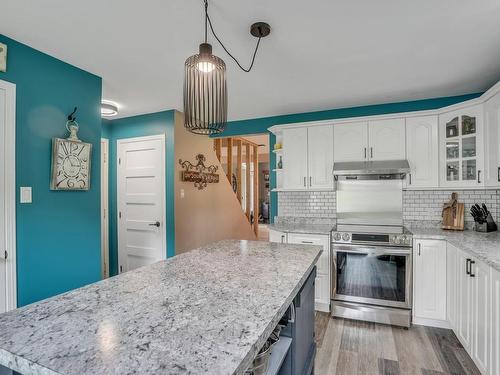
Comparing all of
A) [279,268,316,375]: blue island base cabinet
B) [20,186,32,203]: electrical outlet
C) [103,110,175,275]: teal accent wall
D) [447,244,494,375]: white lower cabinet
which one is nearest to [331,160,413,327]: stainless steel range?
[447,244,494,375]: white lower cabinet

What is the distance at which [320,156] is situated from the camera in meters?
3.55

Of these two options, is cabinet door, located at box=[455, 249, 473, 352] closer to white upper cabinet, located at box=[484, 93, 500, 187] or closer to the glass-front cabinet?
white upper cabinet, located at box=[484, 93, 500, 187]

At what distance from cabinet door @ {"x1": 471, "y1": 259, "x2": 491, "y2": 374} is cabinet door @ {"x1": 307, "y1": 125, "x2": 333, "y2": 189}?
1.72 meters

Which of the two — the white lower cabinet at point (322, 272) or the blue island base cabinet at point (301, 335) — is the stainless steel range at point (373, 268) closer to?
the white lower cabinet at point (322, 272)

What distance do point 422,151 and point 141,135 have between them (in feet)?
11.6

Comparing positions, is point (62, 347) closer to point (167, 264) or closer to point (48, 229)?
point (167, 264)

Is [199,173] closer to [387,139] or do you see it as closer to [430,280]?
[387,139]

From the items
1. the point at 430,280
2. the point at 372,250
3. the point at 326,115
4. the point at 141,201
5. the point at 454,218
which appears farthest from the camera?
the point at 141,201

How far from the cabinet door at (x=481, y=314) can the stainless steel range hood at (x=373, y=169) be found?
1.30 meters

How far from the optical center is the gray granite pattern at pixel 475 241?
6.11 ft

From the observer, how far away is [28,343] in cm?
79

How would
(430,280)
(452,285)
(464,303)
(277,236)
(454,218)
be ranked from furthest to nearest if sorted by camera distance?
(277,236) < (454,218) < (430,280) < (452,285) < (464,303)

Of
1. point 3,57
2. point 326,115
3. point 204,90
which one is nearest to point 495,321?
point 204,90

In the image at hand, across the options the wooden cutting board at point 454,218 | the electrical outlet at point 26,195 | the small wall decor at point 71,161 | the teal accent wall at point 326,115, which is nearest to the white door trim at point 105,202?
the small wall decor at point 71,161
